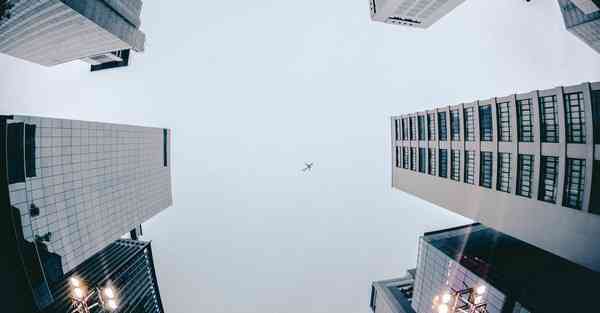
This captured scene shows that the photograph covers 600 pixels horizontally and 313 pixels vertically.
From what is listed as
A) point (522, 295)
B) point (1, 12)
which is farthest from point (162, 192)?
point (522, 295)

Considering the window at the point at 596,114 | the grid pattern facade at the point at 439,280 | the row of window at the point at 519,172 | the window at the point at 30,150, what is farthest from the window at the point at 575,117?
the window at the point at 30,150

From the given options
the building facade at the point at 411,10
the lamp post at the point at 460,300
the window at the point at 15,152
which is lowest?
the lamp post at the point at 460,300

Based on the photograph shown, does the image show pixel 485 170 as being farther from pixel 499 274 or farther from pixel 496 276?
pixel 496 276

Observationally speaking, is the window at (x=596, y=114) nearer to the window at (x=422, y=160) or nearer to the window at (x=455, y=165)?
the window at (x=455, y=165)

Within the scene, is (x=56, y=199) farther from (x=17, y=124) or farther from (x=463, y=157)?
(x=463, y=157)

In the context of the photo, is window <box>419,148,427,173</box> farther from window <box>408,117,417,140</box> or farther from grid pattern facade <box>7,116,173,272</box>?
grid pattern facade <box>7,116,173,272</box>

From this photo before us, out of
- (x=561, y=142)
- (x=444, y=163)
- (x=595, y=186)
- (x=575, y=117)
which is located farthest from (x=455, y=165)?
(x=595, y=186)
